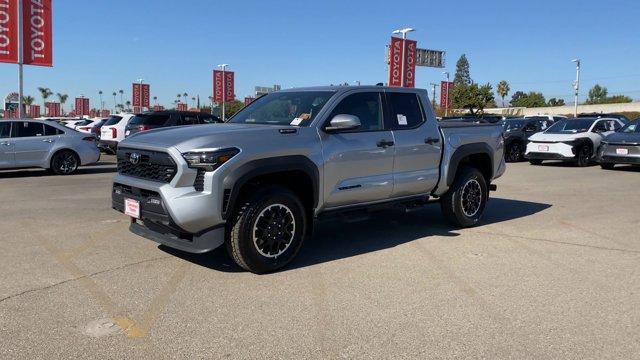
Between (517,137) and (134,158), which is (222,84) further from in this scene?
(134,158)

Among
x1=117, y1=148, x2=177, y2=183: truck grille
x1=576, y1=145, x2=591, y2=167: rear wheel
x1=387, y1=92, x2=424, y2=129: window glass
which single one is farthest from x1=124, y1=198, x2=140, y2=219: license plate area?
x1=576, y1=145, x2=591, y2=167: rear wheel

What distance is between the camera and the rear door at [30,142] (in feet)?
45.0

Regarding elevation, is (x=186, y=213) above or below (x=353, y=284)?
above

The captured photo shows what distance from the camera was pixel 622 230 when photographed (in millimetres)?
7691

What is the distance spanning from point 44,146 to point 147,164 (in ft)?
34.0

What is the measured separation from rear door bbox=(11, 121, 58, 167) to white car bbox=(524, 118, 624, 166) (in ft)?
48.2

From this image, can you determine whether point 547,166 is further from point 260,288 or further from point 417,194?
point 260,288

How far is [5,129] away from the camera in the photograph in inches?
536

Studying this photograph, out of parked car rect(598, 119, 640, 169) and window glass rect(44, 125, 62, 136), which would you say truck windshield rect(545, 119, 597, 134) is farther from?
window glass rect(44, 125, 62, 136)

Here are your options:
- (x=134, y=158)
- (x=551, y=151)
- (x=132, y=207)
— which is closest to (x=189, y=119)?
(x=551, y=151)

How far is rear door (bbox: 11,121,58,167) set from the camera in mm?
13727

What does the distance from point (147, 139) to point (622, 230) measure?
640cm

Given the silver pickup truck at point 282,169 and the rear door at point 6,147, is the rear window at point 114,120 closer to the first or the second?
the rear door at point 6,147

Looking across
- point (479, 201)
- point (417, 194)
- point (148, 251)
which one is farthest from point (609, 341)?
point (148, 251)
